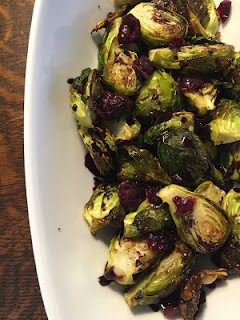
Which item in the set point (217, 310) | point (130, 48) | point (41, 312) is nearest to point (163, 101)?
point (130, 48)

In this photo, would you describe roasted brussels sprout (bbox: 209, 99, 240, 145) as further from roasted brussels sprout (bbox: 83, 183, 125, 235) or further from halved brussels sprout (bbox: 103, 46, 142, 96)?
roasted brussels sprout (bbox: 83, 183, 125, 235)

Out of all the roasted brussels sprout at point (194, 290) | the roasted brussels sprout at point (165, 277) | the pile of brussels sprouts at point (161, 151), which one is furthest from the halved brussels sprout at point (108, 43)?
the roasted brussels sprout at point (194, 290)

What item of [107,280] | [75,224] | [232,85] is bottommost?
[107,280]

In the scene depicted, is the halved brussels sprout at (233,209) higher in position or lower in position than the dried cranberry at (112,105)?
lower

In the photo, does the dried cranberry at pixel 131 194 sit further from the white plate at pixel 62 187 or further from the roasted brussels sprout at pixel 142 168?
the white plate at pixel 62 187

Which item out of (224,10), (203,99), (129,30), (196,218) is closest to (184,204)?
(196,218)

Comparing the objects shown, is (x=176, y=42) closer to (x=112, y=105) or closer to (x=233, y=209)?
(x=112, y=105)

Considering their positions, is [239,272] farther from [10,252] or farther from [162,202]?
[10,252]

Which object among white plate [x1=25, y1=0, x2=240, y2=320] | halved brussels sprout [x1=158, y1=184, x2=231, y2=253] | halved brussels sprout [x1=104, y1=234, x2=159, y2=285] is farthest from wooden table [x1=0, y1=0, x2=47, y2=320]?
halved brussels sprout [x1=158, y1=184, x2=231, y2=253]
